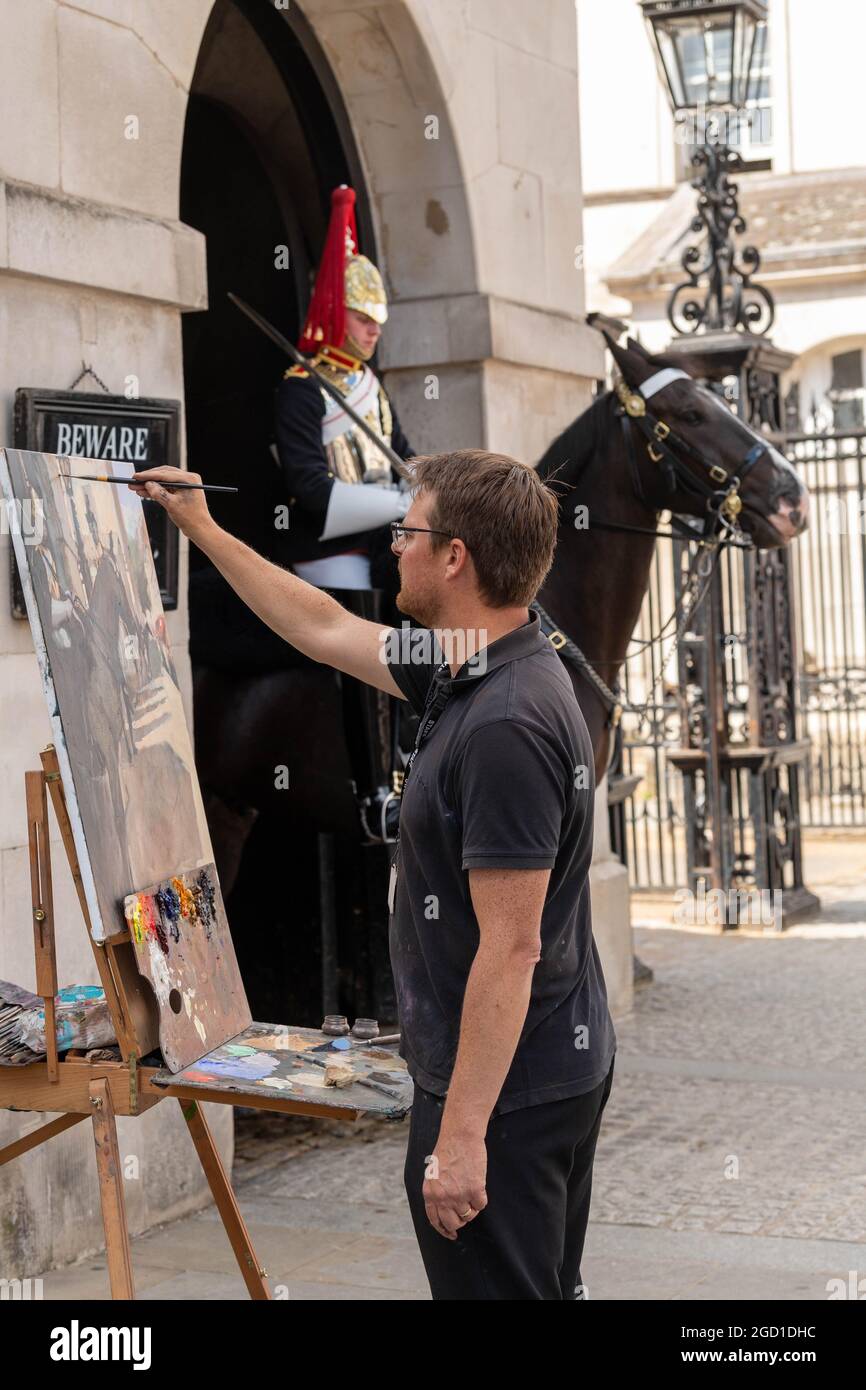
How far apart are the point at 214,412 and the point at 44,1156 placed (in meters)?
3.17

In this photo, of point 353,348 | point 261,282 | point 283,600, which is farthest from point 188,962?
point 261,282

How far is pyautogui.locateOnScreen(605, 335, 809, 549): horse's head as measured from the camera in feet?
22.1

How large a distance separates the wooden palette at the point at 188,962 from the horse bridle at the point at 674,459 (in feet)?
10.7

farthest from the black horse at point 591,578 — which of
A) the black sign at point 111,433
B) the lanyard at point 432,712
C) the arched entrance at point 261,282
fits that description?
the lanyard at point 432,712

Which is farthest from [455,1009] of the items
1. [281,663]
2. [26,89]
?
[281,663]

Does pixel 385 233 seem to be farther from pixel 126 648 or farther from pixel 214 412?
pixel 126 648

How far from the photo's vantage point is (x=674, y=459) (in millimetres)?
6742

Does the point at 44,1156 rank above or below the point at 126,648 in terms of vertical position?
below

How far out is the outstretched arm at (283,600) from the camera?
11.6ft

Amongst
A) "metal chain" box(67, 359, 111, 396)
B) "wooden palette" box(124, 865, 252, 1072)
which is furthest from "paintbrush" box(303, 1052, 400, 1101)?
"metal chain" box(67, 359, 111, 396)

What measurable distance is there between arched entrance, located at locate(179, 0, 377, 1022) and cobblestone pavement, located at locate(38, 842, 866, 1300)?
96 cm

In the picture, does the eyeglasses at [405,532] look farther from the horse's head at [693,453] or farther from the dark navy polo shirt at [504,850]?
the horse's head at [693,453]

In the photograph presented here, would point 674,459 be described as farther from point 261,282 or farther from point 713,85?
point 713,85

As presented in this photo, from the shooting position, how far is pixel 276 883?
→ 24.3 ft
